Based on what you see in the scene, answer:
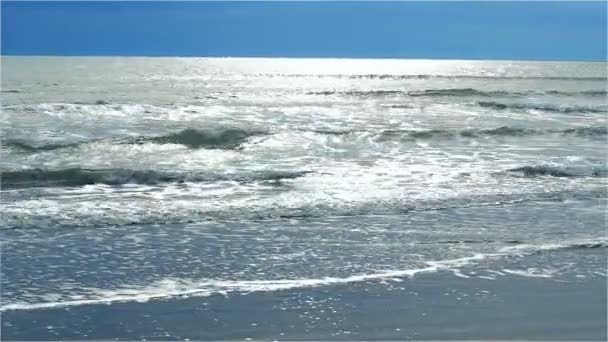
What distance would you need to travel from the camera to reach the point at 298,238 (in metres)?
9.94

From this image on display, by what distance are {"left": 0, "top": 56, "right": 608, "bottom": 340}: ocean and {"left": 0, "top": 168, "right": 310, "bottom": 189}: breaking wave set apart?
6 centimetres

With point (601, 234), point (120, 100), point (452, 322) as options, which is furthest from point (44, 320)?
point (120, 100)

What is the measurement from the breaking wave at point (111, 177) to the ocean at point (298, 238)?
64mm

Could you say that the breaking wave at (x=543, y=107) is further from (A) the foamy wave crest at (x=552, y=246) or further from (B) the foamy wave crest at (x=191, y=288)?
(B) the foamy wave crest at (x=191, y=288)

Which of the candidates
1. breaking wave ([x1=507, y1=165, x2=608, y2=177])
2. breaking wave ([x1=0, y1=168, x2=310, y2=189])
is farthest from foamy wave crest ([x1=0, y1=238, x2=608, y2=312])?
breaking wave ([x1=507, y1=165, x2=608, y2=177])

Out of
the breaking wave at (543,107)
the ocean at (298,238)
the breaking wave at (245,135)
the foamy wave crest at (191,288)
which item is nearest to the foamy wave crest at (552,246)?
the ocean at (298,238)

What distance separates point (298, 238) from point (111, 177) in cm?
682

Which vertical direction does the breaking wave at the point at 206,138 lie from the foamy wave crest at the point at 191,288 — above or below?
above

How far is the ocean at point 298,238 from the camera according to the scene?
6609 millimetres

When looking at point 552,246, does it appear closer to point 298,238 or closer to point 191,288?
point 298,238

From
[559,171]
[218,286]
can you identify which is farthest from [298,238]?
[559,171]

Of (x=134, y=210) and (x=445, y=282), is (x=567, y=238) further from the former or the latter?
(x=134, y=210)

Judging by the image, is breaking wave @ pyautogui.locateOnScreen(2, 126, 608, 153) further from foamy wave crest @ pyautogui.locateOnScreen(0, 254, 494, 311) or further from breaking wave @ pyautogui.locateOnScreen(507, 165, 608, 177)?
foamy wave crest @ pyautogui.locateOnScreen(0, 254, 494, 311)

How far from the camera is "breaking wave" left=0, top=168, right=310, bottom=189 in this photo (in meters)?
15.0
